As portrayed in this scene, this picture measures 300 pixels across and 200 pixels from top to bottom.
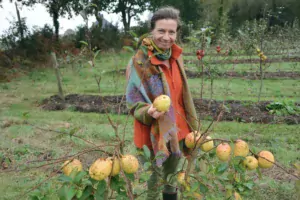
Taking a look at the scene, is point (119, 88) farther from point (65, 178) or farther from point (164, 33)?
point (65, 178)

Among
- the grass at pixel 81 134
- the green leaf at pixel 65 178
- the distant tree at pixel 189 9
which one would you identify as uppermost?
the distant tree at pixel 189 9

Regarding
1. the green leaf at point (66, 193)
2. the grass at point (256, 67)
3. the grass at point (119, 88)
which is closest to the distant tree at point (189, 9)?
the grass at point (256, 67)

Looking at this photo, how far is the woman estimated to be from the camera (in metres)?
1.63

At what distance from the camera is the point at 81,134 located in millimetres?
4367

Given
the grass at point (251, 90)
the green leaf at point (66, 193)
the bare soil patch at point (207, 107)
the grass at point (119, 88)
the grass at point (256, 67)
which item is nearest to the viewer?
the green leaf at point (66, 193)

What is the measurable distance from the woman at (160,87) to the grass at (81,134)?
0.16 m

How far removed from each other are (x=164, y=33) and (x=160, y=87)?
12.7 inches

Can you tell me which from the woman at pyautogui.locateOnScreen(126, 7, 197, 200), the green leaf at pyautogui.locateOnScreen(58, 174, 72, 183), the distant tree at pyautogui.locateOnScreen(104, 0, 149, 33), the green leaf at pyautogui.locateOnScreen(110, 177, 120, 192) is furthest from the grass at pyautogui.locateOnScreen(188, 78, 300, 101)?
the distant tree at pyautogui.locateOnScreen(104, 0, 149, 33)

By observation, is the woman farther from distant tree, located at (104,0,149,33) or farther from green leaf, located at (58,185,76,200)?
distant tree, located at (104,0,149,33)

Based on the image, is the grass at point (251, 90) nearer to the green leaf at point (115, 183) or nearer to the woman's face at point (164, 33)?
the woman's face at point (164, 33)

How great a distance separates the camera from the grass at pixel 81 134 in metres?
2.79

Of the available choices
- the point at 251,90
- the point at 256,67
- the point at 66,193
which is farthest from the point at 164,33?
the point at 256,67

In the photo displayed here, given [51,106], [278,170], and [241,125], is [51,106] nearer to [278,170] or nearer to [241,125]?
[241,125]

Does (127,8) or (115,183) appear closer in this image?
(115,183)
